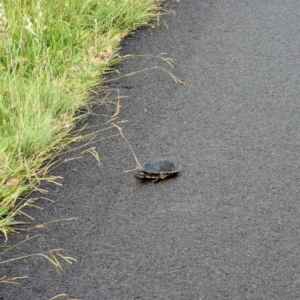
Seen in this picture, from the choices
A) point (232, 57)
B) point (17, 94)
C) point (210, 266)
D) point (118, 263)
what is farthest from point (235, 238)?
point (232, 57)

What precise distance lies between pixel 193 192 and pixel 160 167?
247 millimetres

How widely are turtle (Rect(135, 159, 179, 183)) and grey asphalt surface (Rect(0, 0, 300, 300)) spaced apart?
0.05m

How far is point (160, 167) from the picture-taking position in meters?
4.12

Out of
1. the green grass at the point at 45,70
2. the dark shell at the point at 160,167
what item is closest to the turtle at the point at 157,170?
the dark shell at the point at 160,167

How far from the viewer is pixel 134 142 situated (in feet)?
14.8

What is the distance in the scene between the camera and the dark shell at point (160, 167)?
4109 millimetres

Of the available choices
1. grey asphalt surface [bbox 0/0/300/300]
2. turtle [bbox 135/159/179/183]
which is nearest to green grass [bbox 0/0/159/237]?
grey asphalt surface [bbox 0/0/300/300]

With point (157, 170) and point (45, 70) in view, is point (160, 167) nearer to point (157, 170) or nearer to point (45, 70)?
point (157, 170)

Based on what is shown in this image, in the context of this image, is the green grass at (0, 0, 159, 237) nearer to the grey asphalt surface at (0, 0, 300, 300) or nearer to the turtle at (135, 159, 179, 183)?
the grey asphalt surface at (0, 0, 300, 300)

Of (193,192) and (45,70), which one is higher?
(45,70)

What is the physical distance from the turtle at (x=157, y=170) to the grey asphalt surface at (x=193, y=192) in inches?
2.1

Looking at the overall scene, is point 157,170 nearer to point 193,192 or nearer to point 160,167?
point 160,167

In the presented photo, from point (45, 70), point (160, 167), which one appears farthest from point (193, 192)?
point (45, 70)

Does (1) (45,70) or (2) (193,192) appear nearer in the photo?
(2) (193,192)
